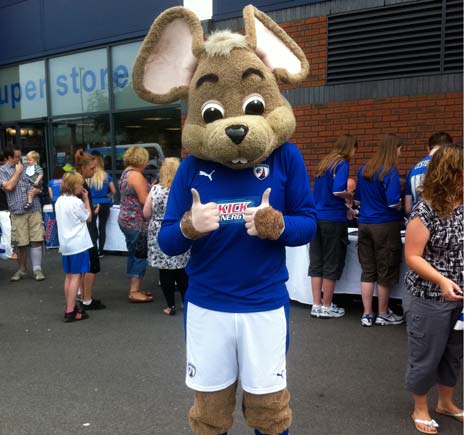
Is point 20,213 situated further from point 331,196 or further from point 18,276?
point 331,196

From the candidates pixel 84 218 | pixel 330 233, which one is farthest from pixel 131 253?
pixel 330 233

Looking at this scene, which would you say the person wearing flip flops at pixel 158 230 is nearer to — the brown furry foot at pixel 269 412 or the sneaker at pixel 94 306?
the sneaker at pixel 94 306

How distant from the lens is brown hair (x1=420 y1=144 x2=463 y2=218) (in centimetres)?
278

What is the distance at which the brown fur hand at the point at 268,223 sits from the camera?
79.4 inches

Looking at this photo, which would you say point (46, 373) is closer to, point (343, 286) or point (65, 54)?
point (343, 286)

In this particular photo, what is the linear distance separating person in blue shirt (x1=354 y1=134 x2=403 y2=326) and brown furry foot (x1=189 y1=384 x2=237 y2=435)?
2948 mm

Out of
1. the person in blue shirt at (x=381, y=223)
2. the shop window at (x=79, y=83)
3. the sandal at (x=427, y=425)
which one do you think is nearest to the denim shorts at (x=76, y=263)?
the person in blue shirt at (x=381, y=223)

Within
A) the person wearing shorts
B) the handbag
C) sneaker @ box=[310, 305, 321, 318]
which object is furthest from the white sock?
sneaker @ box=[310, 305, 321, 318]

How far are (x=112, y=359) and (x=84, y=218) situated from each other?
1.59 metres

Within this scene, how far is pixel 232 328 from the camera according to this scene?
85.0 inches

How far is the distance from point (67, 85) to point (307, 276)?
7619mm

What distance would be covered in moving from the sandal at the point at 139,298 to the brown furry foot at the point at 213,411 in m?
3.76

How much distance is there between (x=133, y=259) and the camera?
581 cm

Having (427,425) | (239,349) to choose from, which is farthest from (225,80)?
(427,425)
